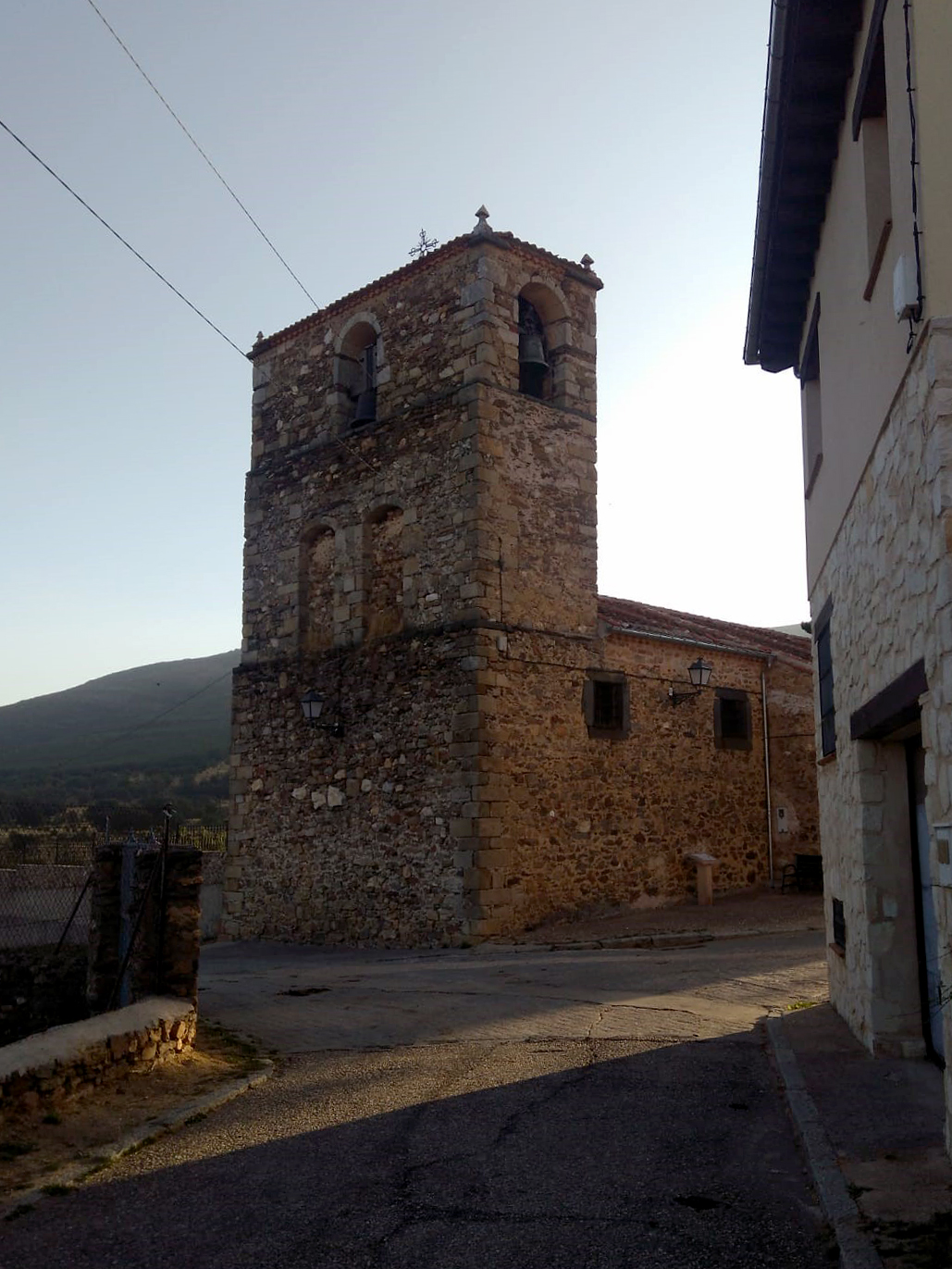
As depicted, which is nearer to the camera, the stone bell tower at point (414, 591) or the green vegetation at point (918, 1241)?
the green vegetation at point (918, 1241)

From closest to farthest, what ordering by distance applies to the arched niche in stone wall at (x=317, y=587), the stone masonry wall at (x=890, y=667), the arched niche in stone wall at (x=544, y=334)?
the stone masonry wall at (x=890, y=667) → the arched niche in stone wall at (x=544, y=334) → the arched niche in stone wall at (x=317, y=587)

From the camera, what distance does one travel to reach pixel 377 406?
669 inches

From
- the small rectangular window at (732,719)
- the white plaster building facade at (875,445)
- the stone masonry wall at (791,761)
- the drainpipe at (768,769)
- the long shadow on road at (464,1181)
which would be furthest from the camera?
the stone masonry wall at (791,761)

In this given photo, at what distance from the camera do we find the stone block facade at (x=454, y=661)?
14.8m

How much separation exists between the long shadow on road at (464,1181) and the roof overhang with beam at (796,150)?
5.86 metres

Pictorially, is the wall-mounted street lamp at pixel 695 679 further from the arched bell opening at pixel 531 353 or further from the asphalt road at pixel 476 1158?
the asphalt road at pixel 476 1158

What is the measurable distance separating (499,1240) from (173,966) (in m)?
4.24

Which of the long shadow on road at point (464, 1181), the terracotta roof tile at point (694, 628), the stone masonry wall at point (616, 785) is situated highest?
the terracotta roof tile at point (694, 628)

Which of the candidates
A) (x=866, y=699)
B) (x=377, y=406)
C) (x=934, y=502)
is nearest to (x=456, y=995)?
(x=866, y=699)

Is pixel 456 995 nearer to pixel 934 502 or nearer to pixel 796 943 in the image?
pixel 796 943

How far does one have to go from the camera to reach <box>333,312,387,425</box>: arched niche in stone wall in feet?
56.9

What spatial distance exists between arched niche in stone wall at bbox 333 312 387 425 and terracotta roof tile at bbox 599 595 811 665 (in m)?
4.96

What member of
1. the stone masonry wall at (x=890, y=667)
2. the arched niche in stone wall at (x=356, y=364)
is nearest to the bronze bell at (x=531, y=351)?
the arched niche in stone wall at (x=356, y=364)

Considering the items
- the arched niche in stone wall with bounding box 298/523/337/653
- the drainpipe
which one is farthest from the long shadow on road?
the drainpipe
